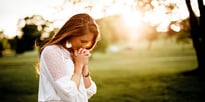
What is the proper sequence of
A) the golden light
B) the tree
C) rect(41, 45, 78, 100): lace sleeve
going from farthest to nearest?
the golden light → the tree → rect(41, 45, 78, 100): lace sleeve

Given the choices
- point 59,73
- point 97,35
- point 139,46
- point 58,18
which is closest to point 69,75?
point 59,73

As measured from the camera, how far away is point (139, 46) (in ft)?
13.8

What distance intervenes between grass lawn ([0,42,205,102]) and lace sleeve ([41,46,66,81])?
227 cm

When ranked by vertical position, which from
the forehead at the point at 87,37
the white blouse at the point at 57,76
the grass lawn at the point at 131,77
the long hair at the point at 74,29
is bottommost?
the grass lawn at the point at 131,77

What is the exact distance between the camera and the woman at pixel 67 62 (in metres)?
1.70

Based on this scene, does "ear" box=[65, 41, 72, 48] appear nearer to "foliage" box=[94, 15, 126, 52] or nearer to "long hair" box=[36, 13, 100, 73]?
"long hair" box=[36, 13, 100, 73]

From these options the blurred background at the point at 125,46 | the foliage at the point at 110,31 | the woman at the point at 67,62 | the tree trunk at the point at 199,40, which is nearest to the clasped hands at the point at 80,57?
the woman at the point at 67,62

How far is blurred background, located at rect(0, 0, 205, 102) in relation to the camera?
3957 millimetres

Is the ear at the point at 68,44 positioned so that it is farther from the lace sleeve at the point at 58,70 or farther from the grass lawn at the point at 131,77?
the grass lawn at the point at 131,77

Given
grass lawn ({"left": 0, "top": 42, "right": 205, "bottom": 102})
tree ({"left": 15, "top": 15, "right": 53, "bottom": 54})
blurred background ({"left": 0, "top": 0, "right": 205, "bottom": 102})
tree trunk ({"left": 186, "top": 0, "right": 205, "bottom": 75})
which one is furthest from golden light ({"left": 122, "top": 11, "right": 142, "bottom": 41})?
tree ({"left": 15, "top": 15, "right": 53, "bottom": 54})

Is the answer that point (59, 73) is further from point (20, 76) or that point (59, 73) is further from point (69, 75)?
point (20, 76)

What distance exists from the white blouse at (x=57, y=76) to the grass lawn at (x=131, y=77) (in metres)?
2.25

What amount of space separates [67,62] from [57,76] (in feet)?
0.22

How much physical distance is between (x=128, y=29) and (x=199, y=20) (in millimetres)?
647
